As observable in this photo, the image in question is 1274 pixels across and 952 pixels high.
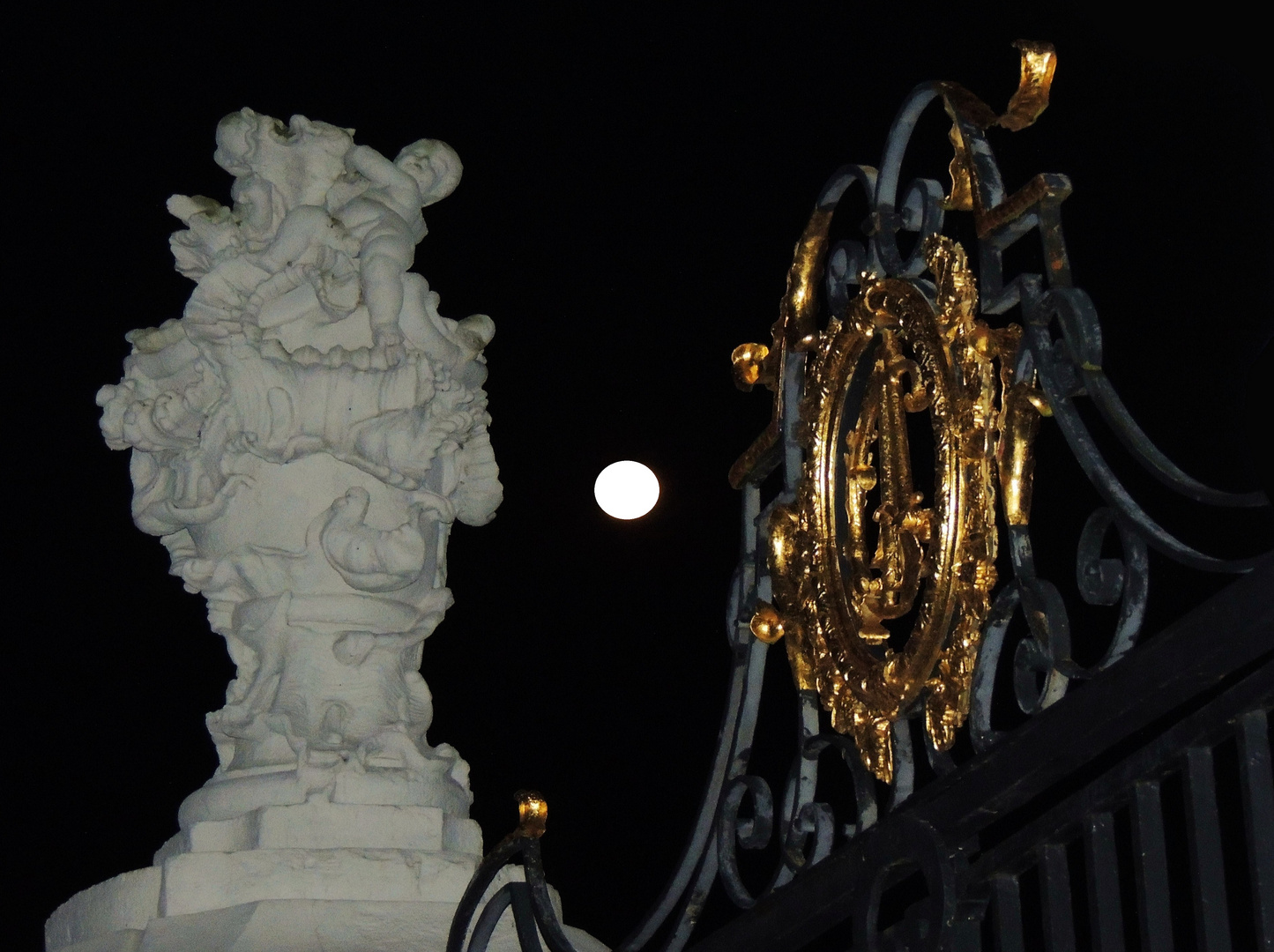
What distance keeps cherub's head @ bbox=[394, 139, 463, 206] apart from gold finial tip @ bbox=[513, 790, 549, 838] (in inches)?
39.3

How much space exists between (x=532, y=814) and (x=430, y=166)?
3.57ft

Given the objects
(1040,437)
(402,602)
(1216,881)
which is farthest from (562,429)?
(1216,881)

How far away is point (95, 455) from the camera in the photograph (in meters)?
4.95

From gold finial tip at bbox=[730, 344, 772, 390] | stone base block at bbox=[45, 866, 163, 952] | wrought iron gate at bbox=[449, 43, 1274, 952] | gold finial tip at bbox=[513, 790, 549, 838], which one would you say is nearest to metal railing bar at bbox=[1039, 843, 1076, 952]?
wrought iron gate at bbox=[449, 43, 1274, 952]

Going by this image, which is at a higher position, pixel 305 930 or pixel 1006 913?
pixel 305 930

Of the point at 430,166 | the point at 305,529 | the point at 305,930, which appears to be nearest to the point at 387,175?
the point at 430,166

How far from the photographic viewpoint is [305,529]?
120 inches

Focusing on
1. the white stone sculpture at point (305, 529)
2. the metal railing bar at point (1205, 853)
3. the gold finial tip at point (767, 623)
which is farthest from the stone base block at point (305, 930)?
the metal railing bar at point (1205, 853)

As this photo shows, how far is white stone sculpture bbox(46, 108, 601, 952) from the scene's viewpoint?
9.70 feet

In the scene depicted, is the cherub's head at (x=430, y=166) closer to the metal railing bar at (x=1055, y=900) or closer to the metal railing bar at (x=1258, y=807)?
the metal railing bar at (x=1055, y=900)

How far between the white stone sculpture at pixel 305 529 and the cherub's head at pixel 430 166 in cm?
13

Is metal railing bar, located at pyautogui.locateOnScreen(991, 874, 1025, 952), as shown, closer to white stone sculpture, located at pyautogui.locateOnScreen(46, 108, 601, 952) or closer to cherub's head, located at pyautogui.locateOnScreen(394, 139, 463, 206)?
white stone sculpture, located at pyautogui.locateOnScreen(46, 108, 601, 952)

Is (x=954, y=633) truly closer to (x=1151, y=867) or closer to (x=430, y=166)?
(x=1151, y=867)

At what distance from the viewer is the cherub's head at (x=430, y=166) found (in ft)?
10.7
